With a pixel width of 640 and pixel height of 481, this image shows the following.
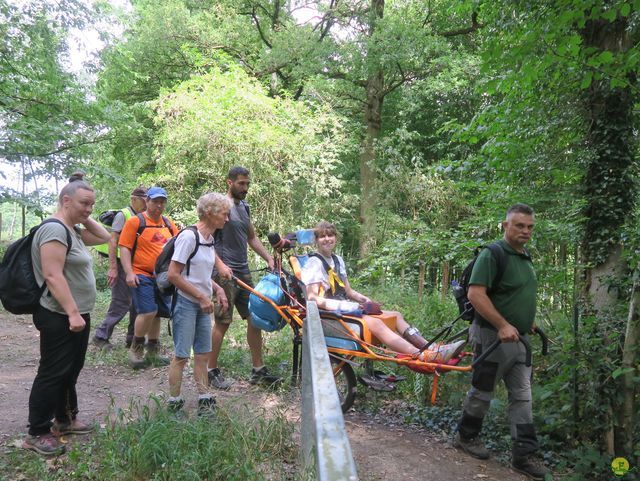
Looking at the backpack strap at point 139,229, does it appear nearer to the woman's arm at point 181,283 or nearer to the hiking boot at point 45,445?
the woman's arm at point 181,283

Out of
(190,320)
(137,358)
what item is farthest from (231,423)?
(137,358)

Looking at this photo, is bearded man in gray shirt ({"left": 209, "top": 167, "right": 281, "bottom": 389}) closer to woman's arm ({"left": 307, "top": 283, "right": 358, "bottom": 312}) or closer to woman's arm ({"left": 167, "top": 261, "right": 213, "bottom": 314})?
woman's arm ({"left": 307, "top": 283, "right": 358, "bottom": 312})

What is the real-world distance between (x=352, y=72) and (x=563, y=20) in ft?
39.1

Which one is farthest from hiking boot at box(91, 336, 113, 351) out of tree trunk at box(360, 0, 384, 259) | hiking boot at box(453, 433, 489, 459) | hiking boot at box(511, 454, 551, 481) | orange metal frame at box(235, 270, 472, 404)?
tree trunk at box(360, 0, 384, 259)

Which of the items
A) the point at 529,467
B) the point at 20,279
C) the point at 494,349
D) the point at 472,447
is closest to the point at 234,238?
the point at 20,279

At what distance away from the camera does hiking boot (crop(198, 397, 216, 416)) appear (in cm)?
386

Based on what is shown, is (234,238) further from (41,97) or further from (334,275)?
(41,97)

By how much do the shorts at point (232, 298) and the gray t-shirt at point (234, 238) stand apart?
143 millimetres

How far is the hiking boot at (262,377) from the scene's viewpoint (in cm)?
541

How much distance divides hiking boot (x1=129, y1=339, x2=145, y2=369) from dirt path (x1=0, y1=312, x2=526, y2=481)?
0.09 metres

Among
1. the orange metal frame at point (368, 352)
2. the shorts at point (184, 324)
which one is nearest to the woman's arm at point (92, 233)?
the shorts at point (184, 324)

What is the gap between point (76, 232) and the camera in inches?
146

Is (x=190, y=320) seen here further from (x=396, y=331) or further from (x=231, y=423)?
(x=396, y=331)

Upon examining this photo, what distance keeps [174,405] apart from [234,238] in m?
1.97
